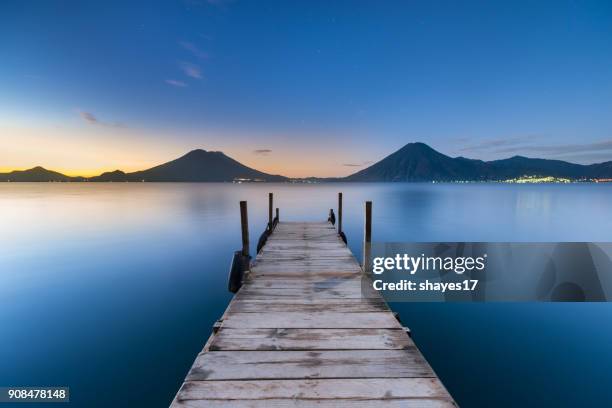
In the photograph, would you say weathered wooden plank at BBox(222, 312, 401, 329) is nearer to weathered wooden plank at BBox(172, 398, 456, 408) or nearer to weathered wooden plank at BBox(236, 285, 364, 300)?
weathered wooden plank at BBox(236, 285, 364, 300)

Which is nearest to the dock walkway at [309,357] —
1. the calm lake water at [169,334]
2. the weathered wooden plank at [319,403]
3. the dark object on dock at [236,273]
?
the weathered wooden plank at [319,403]

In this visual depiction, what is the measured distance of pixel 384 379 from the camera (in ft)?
11.6

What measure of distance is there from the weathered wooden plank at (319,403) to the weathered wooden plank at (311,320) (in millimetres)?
1474

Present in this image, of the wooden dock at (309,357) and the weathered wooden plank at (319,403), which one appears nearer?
the weathered wooden plank at (319,403)

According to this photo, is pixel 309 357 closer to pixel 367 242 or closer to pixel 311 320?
pixel 311 320

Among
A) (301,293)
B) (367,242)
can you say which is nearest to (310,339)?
(301,293)

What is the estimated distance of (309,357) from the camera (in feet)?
12.9

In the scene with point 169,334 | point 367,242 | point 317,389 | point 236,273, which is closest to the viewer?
point 317,389

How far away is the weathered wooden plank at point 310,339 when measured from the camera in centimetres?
415

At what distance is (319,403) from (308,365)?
0.59m

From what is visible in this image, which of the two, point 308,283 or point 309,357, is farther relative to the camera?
point 308,283

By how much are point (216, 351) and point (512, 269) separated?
1323cm

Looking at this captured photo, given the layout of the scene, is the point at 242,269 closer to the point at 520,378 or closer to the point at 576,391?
the point at 520,378

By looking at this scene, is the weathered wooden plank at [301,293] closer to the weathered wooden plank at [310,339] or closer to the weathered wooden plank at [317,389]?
the weathered wooden plank at [310,339]
